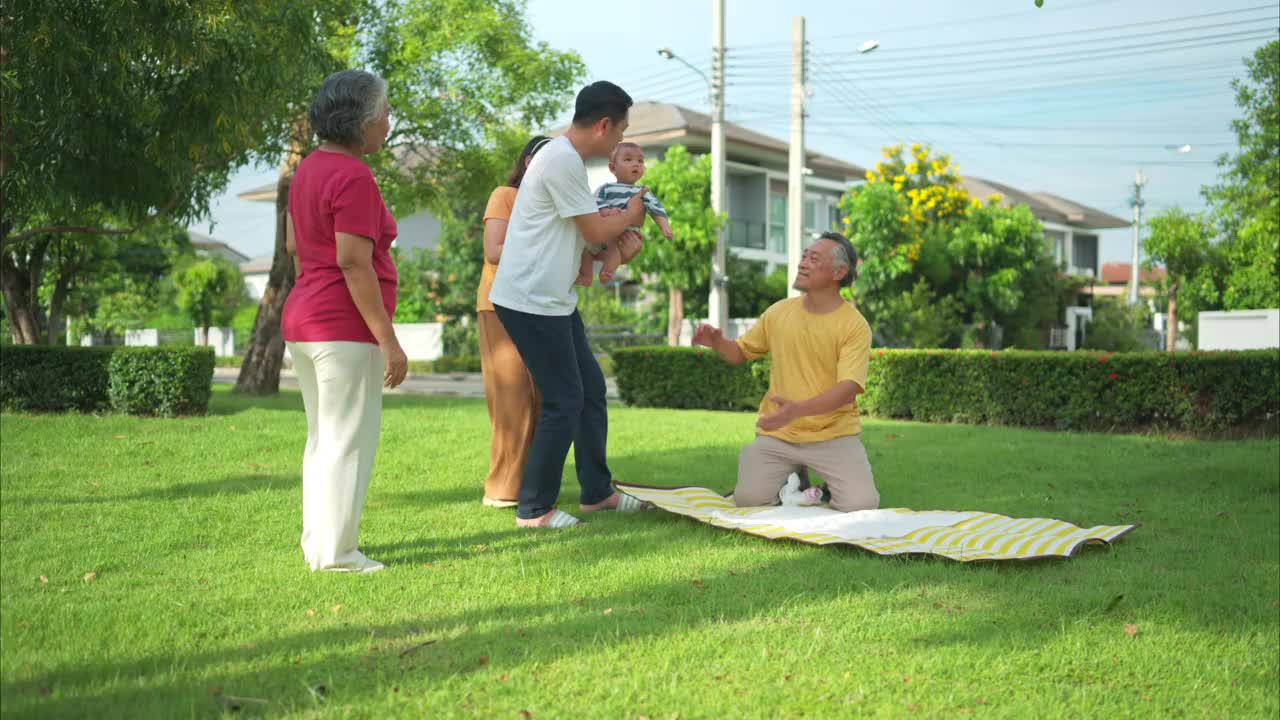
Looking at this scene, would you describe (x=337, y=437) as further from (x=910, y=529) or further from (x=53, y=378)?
(x=53, y=378)

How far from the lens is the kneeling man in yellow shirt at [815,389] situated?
5.71m

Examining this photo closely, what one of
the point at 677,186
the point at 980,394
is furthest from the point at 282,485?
the point at 677,186

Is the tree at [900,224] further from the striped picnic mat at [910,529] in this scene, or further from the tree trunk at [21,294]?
the striped picnic mat at [910,529]

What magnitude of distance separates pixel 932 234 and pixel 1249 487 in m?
24.3

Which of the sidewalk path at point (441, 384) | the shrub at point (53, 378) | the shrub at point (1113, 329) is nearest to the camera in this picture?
the shrub at point (53, 378)

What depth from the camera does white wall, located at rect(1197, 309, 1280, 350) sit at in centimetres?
2188

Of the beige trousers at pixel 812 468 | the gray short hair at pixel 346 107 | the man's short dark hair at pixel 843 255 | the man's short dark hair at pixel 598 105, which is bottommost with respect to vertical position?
the beige trousers at pixel 812 468

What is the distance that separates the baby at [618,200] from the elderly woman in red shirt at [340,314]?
1317 millimetres

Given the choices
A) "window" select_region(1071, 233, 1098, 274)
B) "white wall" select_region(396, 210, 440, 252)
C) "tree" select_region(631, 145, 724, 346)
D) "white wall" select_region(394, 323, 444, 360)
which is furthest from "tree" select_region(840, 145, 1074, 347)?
"window" select_region(1071, 233, 1098, 274)

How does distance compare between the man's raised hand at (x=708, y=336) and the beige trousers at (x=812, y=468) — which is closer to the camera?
the beige trousers at (x=812, y=468)

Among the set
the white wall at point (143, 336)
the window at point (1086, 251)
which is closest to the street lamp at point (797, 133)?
the white wall at point (143, 336)

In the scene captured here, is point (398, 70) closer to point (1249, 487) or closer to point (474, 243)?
point (1249, 487)

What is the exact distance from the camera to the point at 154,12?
7.02m

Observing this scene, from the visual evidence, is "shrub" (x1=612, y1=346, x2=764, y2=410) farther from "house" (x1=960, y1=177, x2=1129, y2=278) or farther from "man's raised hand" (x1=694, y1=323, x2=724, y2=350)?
A: "house" (x1=960, y1=177, x2=1129, y2=278)
